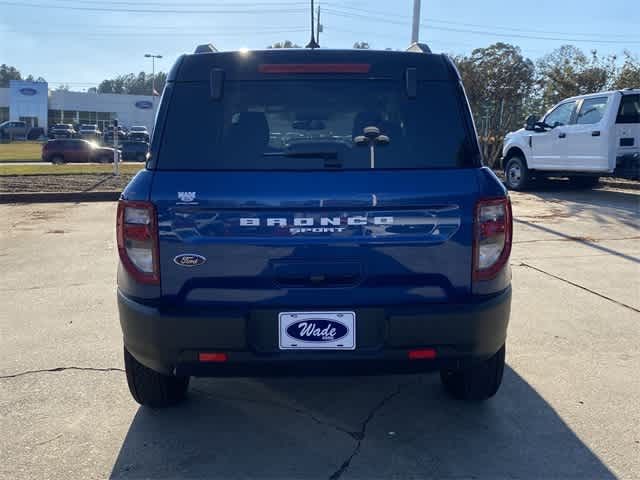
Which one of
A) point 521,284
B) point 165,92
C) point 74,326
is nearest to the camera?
point 165,92

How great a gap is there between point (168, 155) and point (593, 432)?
261cm

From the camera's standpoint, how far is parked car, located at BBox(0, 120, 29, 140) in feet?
188

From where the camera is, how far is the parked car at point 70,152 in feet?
95.7

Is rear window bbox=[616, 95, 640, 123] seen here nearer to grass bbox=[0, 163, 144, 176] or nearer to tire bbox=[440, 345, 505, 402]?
tire bbox=[440, 345, 505, 402]

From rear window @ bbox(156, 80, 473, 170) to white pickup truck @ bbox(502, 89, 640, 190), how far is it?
34.1 ft

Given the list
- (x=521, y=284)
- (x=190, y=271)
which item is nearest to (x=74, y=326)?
(x=190, y=271)

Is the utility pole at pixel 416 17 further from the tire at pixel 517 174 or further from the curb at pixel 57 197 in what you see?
the curb at pixel 57 197

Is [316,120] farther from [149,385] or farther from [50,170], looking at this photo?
[50,170]

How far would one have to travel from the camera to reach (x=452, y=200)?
2645 millimetres

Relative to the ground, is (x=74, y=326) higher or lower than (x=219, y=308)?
lower

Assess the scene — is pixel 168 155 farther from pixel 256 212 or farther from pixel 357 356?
pixel 357 356

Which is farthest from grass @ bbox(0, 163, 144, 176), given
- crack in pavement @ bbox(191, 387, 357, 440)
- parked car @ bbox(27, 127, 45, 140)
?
parked car @ bbox(27, 127, 45, 140)

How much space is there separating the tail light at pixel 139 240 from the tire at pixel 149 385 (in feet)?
2.09

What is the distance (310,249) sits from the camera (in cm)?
263
